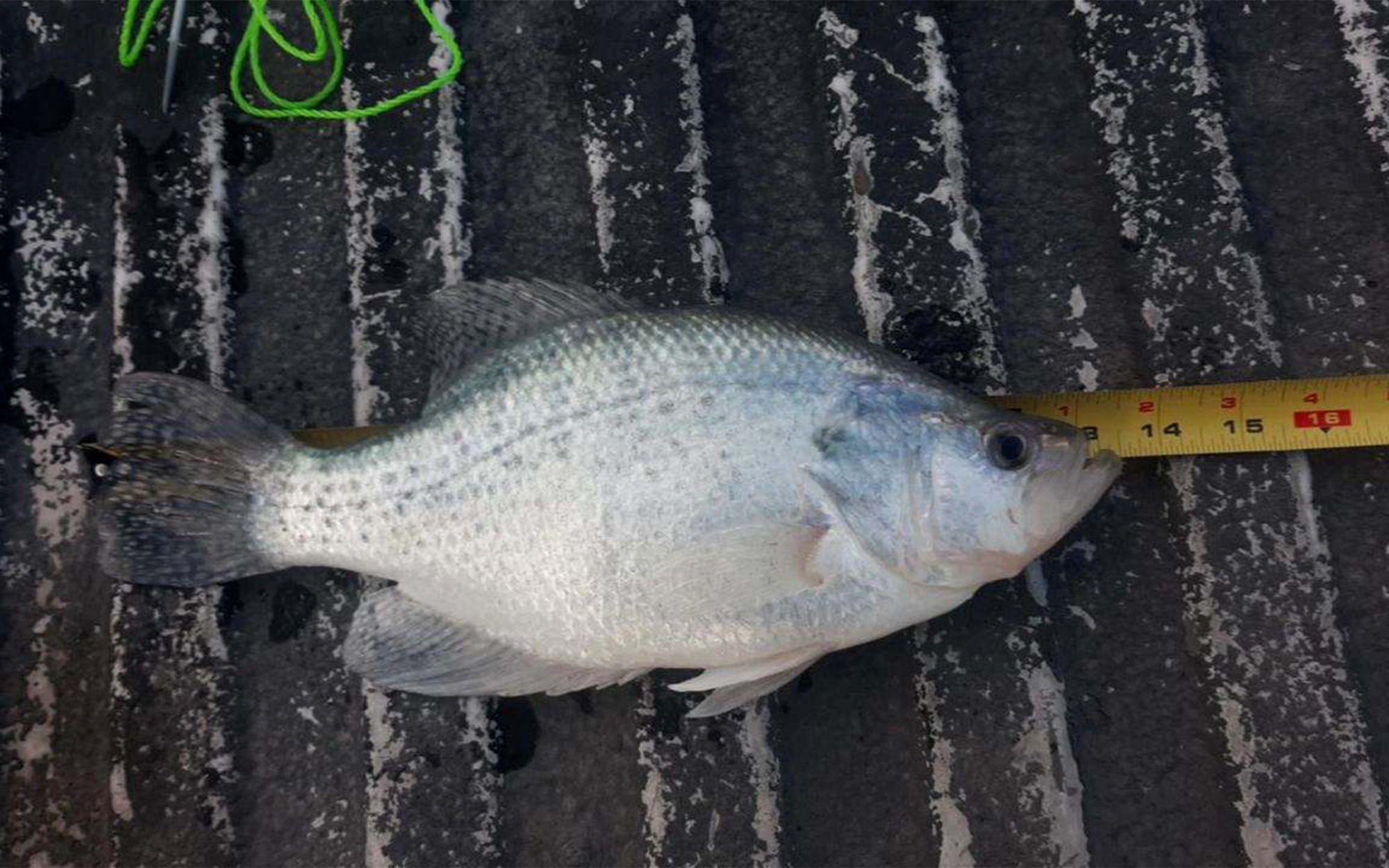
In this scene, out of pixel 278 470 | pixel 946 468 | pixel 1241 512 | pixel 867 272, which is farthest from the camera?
pixel 867 272

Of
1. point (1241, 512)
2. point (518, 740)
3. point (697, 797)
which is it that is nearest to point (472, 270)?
point (518, 740)

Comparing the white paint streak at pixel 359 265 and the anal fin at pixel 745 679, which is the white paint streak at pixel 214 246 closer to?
the white paint streak at pixel 359 265

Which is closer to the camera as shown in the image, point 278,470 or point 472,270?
point 278,470

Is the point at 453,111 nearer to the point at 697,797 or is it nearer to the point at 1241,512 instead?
the point at 697,797

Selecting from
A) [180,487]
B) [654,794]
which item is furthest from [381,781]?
[180,487]

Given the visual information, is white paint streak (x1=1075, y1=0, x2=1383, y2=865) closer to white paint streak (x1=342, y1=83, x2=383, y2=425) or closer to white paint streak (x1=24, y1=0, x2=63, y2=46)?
white paint streak (x1=342, y1=83, x2=383, y2=425)

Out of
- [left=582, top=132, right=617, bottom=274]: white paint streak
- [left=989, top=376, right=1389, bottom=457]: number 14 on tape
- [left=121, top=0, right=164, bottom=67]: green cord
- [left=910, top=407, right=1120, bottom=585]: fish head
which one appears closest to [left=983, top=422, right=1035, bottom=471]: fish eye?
[left=910, top=407, right=1120, bottom=585]: fish head

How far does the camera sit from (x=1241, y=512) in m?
1.92

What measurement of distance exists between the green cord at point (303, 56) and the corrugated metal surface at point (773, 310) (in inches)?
1.7

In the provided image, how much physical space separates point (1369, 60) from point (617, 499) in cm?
190

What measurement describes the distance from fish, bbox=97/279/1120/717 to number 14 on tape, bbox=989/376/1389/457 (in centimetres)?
25

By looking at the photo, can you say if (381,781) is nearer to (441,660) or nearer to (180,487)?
(441,660)

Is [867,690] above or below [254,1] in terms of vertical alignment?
below

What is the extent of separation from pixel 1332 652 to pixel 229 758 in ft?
7.30
